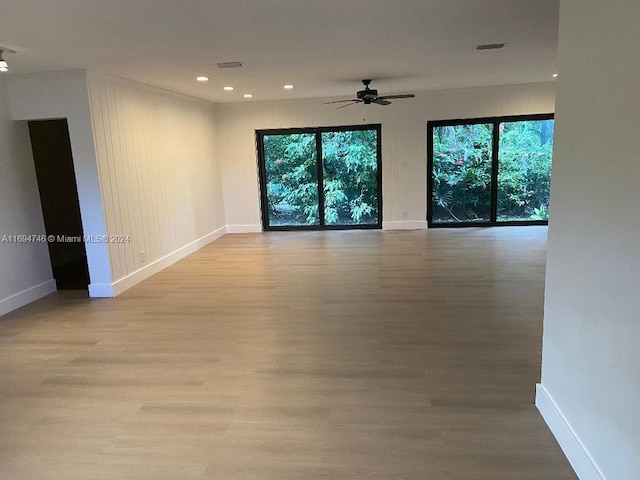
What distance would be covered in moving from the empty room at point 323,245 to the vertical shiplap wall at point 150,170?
48 millimetres

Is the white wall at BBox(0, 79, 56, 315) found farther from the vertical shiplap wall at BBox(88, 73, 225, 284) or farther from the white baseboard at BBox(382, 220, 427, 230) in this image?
the white baseboard at BBox(382, 220, 427, 230)

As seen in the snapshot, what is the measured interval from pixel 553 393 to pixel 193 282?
4.19 m

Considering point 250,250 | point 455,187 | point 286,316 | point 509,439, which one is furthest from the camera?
point 455,187

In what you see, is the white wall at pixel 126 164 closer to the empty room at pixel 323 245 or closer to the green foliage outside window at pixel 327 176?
the empty room at pixel 323 245

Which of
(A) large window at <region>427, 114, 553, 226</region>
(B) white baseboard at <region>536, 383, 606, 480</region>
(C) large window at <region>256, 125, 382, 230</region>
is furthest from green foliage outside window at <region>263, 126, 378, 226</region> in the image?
(B) white baseboard at <region>536, 383, 606, 480</region>

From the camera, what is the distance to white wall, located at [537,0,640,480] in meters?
1.54

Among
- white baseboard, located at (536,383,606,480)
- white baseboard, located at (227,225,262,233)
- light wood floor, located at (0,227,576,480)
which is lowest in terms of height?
light wood floor, located at (0,227,576,480)

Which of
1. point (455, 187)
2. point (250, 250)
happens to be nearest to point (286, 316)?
point (250, 250)

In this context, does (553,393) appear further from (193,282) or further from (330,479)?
(193,282)

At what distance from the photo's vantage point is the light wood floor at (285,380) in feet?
7.03

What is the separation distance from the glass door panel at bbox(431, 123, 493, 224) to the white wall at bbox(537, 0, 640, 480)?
6230 mm

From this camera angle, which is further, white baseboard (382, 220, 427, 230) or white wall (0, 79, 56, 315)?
white baseboard (382, 220, 427, 230)

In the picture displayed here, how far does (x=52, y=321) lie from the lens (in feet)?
13.9

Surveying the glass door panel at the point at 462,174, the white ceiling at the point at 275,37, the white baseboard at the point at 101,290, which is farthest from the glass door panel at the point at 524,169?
the white baseboard at the point at 101,290
